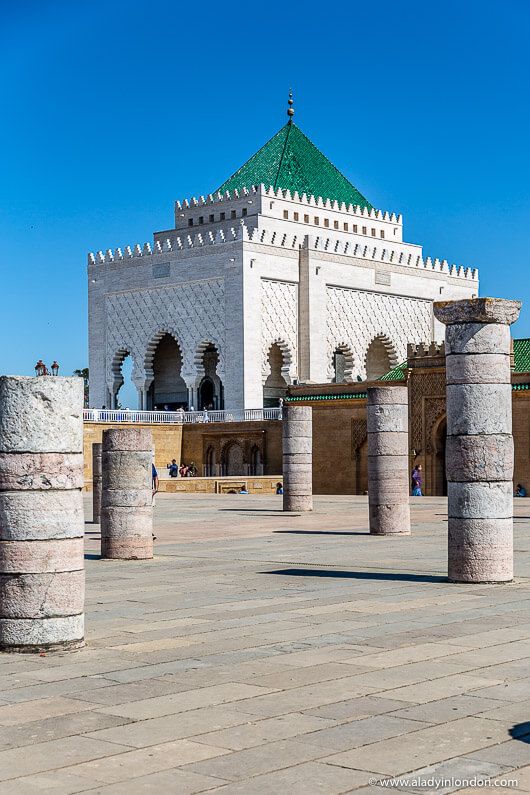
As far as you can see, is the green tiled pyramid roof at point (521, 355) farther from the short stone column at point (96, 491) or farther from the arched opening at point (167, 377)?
the arched opening at point (167, 377)

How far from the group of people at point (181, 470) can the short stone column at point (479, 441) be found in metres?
23.7

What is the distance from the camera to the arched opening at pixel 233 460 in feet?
107

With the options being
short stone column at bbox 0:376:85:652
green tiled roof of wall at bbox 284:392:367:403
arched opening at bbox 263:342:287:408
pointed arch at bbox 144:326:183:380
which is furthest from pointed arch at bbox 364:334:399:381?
short stone column at bbox 0:376:85:652

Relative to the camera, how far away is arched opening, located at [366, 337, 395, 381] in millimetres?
42156

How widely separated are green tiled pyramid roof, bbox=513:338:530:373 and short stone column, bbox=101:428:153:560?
17276 millimetres

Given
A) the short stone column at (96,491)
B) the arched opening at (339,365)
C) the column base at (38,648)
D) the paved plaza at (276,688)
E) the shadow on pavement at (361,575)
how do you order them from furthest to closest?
the arched opening at (339,365)
the short stone column at (96,491)
the shadow on pavement at (361,575)
the column base at (38,648)
the paved plaza at (276,688)

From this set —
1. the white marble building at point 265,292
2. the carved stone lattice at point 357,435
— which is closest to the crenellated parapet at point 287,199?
the white marble building at point 265,292

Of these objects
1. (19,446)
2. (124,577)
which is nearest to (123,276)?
(124,577)

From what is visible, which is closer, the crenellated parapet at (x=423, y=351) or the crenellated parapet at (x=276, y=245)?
the crenellated parapet at (x=423, y=351)

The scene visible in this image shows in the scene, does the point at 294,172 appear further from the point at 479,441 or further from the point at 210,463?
the point at 479,441

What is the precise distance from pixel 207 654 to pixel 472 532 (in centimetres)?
293

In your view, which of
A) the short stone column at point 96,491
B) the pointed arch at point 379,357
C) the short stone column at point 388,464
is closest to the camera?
the short stone column at point 388,464

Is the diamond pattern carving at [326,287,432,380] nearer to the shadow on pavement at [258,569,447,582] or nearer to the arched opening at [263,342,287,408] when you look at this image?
the arched opening at [263,342,287,408]

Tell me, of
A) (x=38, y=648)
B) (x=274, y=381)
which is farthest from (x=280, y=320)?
(x=38, y=648)
